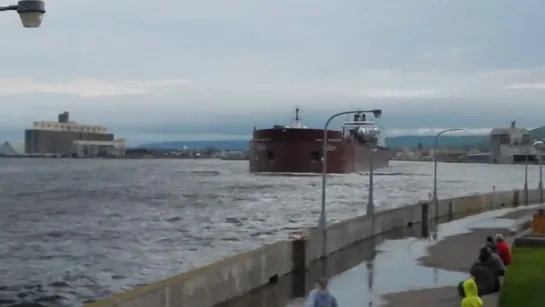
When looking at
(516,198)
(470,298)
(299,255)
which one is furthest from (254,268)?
(516,198)

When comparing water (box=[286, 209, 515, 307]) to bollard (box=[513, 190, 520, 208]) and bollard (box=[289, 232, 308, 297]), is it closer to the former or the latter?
bollard (box=[289, 232, 308, 297])

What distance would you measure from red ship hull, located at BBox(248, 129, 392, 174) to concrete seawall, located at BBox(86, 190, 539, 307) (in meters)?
54.5

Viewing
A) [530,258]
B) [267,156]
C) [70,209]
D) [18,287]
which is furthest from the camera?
[267,156]

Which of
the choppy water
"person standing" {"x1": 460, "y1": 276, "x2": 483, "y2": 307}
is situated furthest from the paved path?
the choppy water

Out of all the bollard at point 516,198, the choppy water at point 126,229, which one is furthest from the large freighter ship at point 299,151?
the bollard at point 516,198

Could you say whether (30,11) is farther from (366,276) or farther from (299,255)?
(299,255)

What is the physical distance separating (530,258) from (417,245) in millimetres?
7615

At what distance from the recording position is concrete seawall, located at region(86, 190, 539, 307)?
14.8 m

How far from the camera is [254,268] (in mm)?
19938

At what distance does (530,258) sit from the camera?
21.7 m

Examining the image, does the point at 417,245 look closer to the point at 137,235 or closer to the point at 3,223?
the point at 137,235

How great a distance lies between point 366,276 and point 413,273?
131 centimetres

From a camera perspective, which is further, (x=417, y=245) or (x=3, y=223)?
(x=3, y=223)

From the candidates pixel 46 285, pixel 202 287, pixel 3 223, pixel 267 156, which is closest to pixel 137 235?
pixel 3 223
